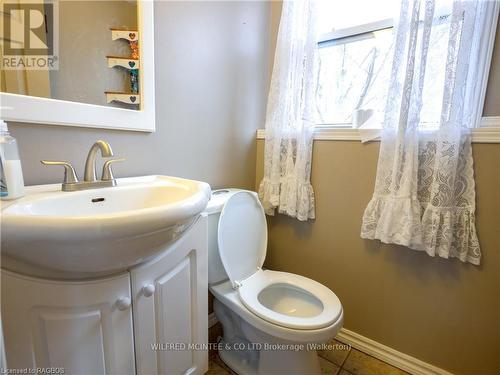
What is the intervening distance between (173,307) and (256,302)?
0.33m

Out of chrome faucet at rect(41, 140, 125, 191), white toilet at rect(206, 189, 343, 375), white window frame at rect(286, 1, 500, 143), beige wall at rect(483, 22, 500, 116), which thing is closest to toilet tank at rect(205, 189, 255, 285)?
white toilet at rect(206, 189, 343, 375)

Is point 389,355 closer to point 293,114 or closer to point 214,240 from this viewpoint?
point 214,240

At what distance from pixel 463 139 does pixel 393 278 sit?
25.5 inches

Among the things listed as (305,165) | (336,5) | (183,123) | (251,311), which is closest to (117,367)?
(251,311)

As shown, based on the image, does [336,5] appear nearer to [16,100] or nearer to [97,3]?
[97,3]

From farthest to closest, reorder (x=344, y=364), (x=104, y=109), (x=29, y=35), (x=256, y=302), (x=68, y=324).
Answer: (x=344, y=364) → (x=256, y=302) → (x=104, y=109) → (x=29, y=35) → (x=68, y=324)

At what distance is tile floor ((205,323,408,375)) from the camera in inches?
45.6

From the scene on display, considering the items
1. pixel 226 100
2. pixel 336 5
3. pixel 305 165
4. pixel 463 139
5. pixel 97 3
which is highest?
pixel 336 5

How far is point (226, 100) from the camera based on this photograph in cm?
132

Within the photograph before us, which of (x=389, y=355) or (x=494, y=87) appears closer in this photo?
(x=494, y=87)

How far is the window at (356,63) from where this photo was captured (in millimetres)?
1133

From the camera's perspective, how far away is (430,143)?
3.20ft

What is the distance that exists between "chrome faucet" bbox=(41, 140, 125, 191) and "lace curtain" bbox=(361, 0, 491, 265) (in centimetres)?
104

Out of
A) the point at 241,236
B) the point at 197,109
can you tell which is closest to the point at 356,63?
the point at 197,109
